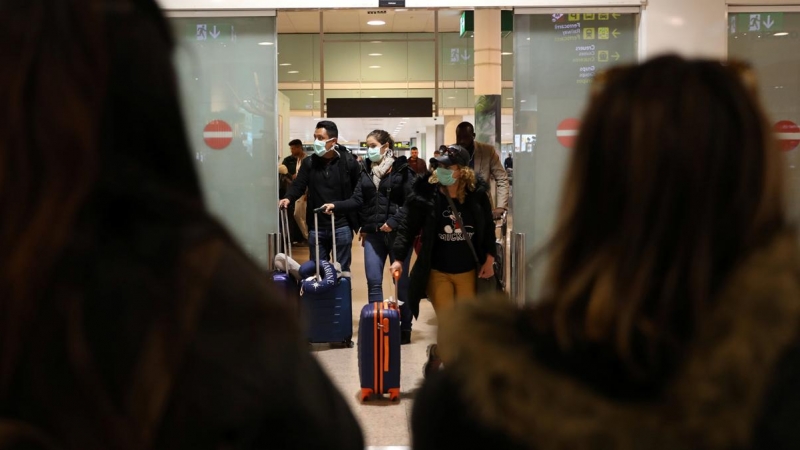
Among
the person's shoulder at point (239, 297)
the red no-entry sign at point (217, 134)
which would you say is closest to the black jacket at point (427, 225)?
the red no-entry sign at point (217, 134)

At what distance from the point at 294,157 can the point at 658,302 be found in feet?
33.8

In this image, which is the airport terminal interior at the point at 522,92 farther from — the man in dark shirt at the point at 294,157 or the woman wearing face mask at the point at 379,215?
the man in dark shirt at the point at 294,157

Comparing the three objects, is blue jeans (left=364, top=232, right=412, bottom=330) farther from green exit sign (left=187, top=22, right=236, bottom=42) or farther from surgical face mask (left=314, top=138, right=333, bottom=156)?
green exit sign (left=187, top=22, right=236, bottom=42)

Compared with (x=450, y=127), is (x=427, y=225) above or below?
below

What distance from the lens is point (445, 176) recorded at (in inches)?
224

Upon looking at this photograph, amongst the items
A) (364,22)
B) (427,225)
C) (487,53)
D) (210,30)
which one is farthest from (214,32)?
(364,22)

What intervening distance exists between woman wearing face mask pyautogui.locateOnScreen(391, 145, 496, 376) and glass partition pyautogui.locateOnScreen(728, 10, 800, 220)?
2.37 metres

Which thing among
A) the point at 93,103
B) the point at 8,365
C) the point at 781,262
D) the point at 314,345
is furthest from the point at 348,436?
the point at 314,345

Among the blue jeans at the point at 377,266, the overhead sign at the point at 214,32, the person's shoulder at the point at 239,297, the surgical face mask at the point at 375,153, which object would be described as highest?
the overhead sign at the point at 214,32

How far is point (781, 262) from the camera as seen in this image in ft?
3.61

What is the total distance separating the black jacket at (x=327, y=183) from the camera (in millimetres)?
7535

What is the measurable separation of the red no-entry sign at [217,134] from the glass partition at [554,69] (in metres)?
2.23

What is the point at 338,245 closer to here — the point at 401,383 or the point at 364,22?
the point at 401,383

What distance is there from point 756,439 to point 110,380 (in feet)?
2.70
